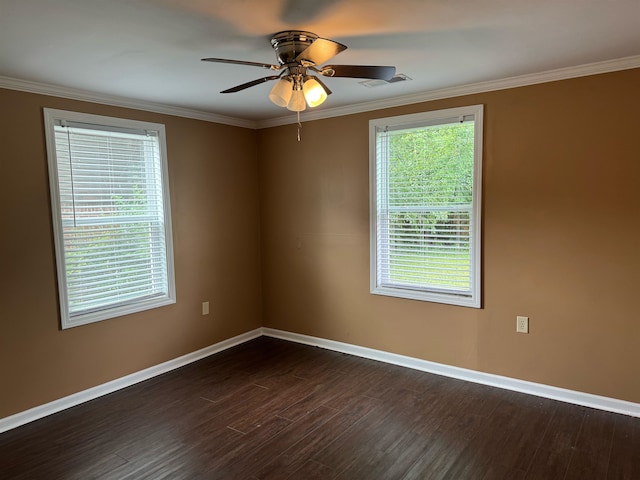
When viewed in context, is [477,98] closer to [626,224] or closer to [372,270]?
[626,224]

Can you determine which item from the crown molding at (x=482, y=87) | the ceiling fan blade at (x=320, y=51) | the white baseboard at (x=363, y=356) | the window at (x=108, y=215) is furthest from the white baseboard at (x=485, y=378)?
the ceiling fan blade at (x=320, y=51)

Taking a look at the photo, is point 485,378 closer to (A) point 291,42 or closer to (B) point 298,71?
(B) point 298,71

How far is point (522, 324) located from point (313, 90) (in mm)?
2333

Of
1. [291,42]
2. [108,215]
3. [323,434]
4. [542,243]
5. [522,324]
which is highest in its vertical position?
[291,42]

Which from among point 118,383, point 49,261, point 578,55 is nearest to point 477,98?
point 578,55

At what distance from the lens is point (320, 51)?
1907mm

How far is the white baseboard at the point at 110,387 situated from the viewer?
112 inches

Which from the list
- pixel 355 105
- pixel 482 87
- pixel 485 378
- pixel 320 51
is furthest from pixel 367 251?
pixel 320 51

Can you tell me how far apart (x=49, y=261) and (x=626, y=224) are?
12.9 feet

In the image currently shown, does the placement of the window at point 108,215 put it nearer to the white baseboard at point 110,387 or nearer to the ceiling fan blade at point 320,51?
the white baseboard at point 110,387

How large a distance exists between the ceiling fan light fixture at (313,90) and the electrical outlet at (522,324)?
7.34ft

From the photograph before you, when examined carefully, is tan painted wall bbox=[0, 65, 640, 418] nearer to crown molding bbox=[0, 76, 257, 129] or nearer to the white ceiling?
crown molding bbox=[0, 76, 257, 129]

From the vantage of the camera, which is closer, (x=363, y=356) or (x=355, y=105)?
(x=355, y=105)

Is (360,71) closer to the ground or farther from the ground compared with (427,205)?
farther from the ground
